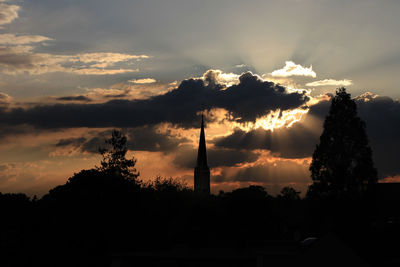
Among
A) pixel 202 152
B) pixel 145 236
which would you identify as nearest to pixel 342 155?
pixel 145 236

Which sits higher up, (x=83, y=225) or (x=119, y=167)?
(x=119, y=167)

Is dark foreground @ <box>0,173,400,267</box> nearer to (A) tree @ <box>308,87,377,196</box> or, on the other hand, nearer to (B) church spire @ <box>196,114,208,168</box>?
(A) tree @ <box>308,87,377,196</box>

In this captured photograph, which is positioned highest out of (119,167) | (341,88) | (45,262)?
(341,88)

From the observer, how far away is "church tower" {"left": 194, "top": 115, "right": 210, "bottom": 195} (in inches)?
7283

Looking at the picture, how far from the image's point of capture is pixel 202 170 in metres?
186

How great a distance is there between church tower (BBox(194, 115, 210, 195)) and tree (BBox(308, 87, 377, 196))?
116340 mm

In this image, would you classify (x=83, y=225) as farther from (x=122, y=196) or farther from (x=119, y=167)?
(x=119, y=167)

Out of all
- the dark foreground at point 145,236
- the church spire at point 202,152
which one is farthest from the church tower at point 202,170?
the dark foreground at point 145,236

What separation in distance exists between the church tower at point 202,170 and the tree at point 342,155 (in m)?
116

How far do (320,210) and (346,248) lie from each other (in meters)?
14.1

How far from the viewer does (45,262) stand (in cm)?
6203

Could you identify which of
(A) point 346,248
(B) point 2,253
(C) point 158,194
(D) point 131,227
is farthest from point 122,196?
(C) point 158,194

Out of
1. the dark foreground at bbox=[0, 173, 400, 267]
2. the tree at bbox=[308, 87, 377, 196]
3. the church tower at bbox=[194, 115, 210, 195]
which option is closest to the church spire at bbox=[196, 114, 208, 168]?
the church tower at bbox=[194, 115, 210, 195]

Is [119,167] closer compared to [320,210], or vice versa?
[320,210]
